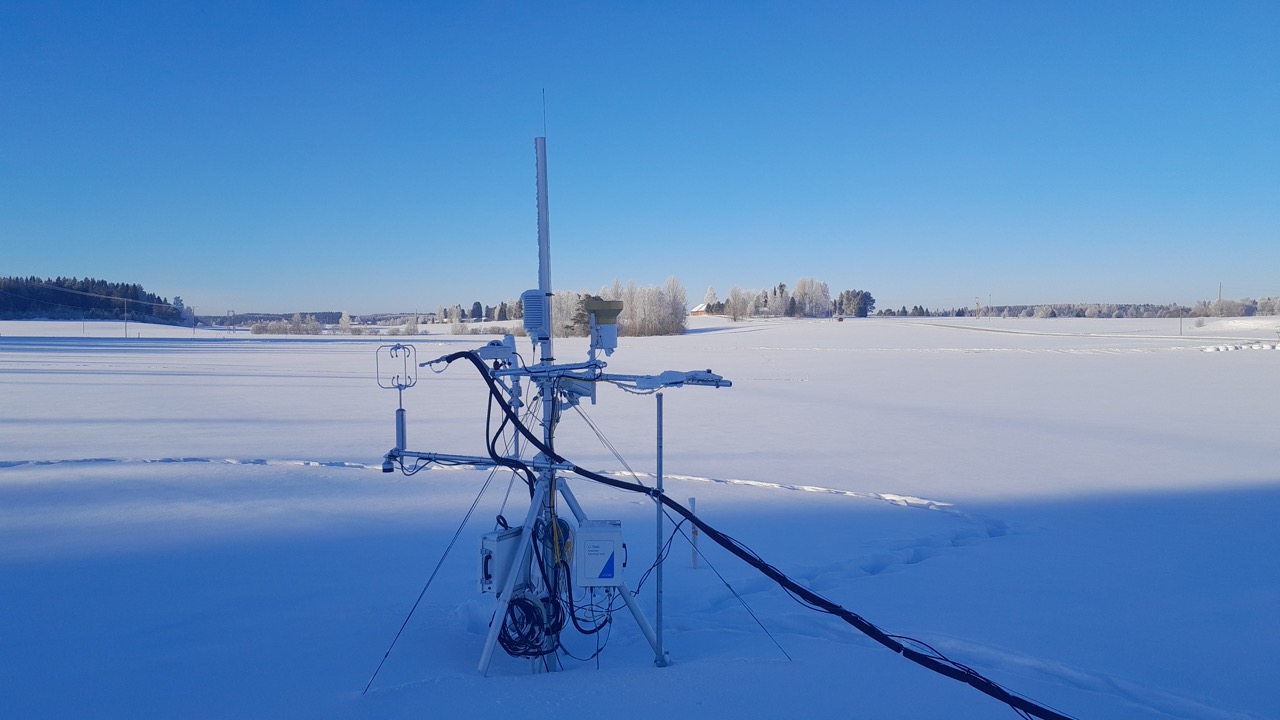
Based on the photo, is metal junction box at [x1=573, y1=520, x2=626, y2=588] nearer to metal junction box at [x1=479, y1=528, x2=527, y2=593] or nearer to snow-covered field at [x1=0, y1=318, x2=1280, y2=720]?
metal junction box at [x1=479, y1=528, x2=527, y2=593]

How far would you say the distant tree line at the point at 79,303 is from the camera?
Answer: 82.2m

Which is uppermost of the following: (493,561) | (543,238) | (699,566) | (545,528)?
(543,238)

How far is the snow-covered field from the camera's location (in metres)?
3.65

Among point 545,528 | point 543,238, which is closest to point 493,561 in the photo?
point 545,528

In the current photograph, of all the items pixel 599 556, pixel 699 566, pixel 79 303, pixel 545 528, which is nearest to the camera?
pixel 599 556

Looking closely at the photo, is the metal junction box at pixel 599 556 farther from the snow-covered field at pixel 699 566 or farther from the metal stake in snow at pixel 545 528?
the snow-covered field at pixel 699 566

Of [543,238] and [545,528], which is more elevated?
[543,238]

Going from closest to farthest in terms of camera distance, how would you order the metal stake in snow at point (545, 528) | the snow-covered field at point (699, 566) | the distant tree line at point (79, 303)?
the snow-covered field at point (699, 566), the metal stake in snow at point (545, 528), the distant tree line at point (79, 303)

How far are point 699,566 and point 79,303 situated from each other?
106334 millimetres

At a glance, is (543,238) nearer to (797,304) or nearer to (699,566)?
(699,566)

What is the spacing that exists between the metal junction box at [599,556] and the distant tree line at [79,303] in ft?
289

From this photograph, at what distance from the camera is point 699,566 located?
568 cm

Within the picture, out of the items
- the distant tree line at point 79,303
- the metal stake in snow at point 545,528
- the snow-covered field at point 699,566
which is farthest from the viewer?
the distant tree line at point 79,303

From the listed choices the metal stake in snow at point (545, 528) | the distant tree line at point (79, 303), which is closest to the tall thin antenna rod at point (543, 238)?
the metal stake in snow at point (545, 528)
